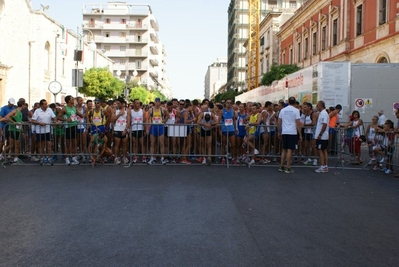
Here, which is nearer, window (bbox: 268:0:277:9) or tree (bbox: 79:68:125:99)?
tree (bbox: 79:68:125:99)

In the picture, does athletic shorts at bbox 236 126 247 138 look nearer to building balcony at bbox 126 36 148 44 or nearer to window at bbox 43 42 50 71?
window at bbox 43 42 50 71

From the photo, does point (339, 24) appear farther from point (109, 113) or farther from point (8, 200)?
point (8, 200)

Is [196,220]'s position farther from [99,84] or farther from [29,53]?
[99,84]

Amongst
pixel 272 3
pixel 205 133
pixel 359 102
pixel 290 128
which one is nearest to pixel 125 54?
pixel 272 3

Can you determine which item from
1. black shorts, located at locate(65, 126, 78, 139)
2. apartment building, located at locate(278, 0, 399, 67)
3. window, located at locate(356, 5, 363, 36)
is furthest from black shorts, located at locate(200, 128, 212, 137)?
window, located at locate(356, 5, 363, 36)

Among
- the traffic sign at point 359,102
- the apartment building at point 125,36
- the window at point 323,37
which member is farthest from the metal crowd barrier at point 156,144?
the apartment building at point 125,36

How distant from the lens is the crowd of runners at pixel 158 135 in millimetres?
12703

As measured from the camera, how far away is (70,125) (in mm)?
12711

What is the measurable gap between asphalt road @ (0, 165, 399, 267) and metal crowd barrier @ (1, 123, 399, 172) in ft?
7.87

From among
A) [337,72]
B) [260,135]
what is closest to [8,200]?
[260,135]

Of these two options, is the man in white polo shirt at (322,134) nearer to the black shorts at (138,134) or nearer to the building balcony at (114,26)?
the black shorts at (138,134)

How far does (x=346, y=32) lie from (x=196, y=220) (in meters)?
30.2

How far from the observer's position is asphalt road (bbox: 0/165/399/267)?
469cm

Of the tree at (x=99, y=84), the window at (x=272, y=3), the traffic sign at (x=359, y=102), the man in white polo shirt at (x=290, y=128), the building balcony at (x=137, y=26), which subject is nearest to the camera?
the man in white polo shirt at (x=290, y=128)
